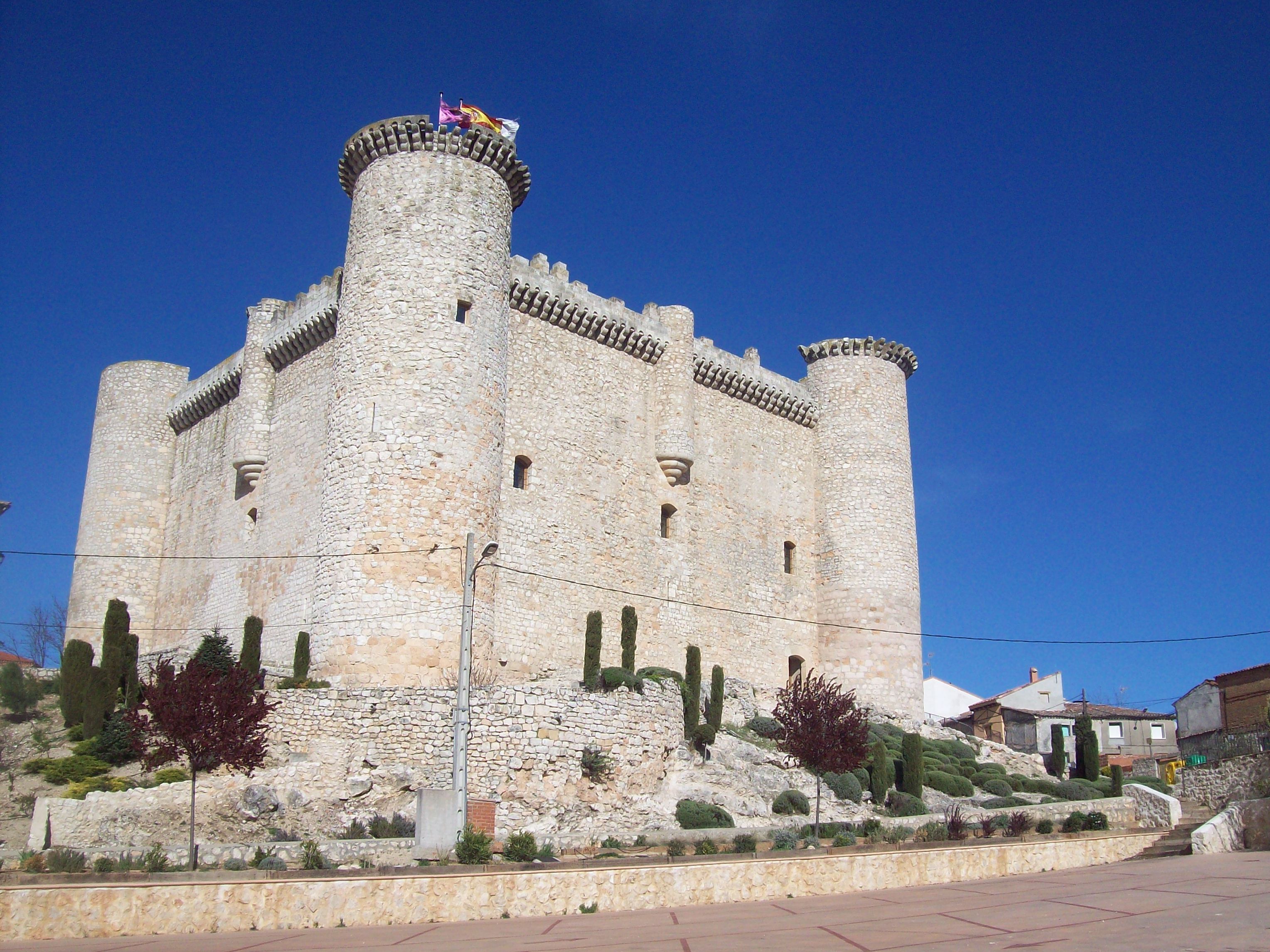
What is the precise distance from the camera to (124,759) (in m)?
19.3

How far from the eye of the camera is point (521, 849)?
48.5 ft

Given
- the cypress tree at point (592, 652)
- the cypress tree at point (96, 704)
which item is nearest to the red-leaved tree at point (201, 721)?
the cypress tree at point (96, 704)

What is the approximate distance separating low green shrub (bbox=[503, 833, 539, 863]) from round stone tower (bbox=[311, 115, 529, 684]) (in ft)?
21.6

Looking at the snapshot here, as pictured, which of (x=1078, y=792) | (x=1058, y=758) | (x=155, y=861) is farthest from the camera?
(x=1058, y=758)

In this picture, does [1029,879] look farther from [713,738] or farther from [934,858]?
[713,738]

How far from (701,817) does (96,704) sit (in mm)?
10901

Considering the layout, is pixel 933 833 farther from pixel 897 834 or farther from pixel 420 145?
pixel 420 145

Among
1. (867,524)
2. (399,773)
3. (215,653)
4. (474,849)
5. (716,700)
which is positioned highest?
(867,524)

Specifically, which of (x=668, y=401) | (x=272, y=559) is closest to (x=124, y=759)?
(x=272, y=559)

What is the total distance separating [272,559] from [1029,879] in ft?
59.0

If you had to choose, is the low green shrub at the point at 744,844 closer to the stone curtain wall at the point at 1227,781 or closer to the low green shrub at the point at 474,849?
the low green shrub at the point at 474,849

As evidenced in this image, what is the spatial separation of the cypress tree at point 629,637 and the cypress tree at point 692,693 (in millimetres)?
1182

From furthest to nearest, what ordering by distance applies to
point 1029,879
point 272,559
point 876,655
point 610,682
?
point 876,655 < point 272,559 < point 610,682 < point 1029,879

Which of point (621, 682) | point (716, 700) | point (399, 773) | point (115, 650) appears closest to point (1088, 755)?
point (716, 700)
